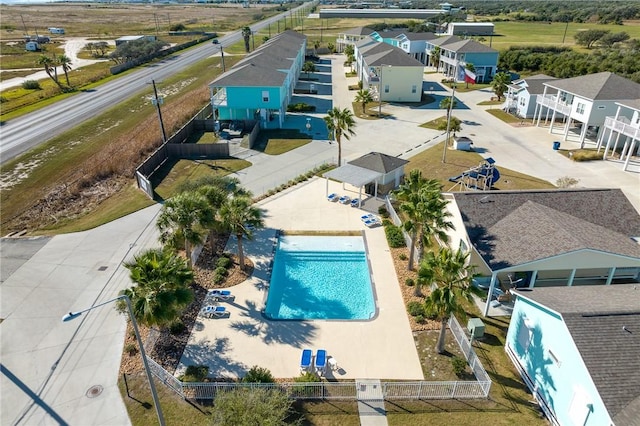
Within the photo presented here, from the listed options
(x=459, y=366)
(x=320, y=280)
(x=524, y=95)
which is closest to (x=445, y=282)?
(x=459, y=366)

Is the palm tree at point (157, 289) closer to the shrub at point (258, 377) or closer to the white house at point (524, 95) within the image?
the shrub at point (258, 377)

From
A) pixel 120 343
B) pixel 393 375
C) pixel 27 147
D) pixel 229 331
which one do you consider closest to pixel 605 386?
pixel 393 375

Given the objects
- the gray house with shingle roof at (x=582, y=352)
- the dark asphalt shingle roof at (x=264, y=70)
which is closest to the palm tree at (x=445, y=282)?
the gray house with shingle roof at (x=582, y=352)

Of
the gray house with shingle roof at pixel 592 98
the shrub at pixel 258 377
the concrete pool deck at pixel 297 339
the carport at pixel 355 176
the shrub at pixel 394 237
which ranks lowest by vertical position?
the concrete pool deck at pixel 297 339

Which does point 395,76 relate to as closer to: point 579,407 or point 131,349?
point 131,349

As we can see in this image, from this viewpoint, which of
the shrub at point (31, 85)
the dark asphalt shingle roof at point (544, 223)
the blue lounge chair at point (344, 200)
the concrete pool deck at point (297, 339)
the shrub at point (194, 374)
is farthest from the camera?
the shrub at point (31, 85)

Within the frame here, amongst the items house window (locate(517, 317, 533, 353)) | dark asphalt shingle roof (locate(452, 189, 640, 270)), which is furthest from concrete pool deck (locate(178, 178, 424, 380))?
dark asphalt shingle roof (locate(452, 189, 640, 270))
